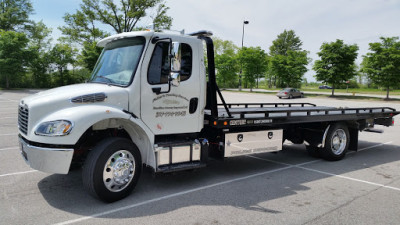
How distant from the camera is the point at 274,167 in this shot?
6926mm

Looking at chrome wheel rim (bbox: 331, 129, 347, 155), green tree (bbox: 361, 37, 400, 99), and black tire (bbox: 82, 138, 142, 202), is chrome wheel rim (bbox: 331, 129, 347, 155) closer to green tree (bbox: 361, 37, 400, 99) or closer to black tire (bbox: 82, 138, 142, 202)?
black tire (bbox: 82, 138, 142, 202)

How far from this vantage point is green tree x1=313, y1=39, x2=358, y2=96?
41.1 m

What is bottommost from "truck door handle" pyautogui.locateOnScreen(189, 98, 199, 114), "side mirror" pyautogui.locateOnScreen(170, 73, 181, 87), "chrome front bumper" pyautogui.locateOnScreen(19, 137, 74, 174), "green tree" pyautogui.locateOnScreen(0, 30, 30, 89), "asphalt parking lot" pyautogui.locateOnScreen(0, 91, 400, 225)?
"asphalt parking lot" pyautogui.locateOnScreen(0, 91, 400, 225)

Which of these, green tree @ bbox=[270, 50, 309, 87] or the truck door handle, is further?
green tree @ bbox=[270, 50, 309, 87]

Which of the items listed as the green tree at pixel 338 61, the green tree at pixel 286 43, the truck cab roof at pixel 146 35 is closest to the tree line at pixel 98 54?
the green tree at pixel 338 61

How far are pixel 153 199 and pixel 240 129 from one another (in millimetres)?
2329

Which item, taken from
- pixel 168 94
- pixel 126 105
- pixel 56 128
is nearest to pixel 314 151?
pixel 168 94

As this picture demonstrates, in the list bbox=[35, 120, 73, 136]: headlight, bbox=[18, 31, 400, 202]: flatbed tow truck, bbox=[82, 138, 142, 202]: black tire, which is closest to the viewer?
bbox=[35, 120, 73, 136]: headlight

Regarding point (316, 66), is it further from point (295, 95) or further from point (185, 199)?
point (185, 199)

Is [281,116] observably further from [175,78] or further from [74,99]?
[74,99]

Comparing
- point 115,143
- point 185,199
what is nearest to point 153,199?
point 185,199

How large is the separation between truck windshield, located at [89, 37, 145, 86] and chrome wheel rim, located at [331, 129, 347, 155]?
549 centimetres

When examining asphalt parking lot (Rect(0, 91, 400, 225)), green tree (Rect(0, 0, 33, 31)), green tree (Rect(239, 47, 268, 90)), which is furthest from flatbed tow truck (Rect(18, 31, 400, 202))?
green tree (Rect(0, 0, 33, 31))

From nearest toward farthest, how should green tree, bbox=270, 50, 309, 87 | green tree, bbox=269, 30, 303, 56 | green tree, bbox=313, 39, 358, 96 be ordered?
green tree, bbox=313, 39, 358, 96, green tree, bbox=270, 50, 309, 87, green tree, bbox=269, 30, 303, 56
